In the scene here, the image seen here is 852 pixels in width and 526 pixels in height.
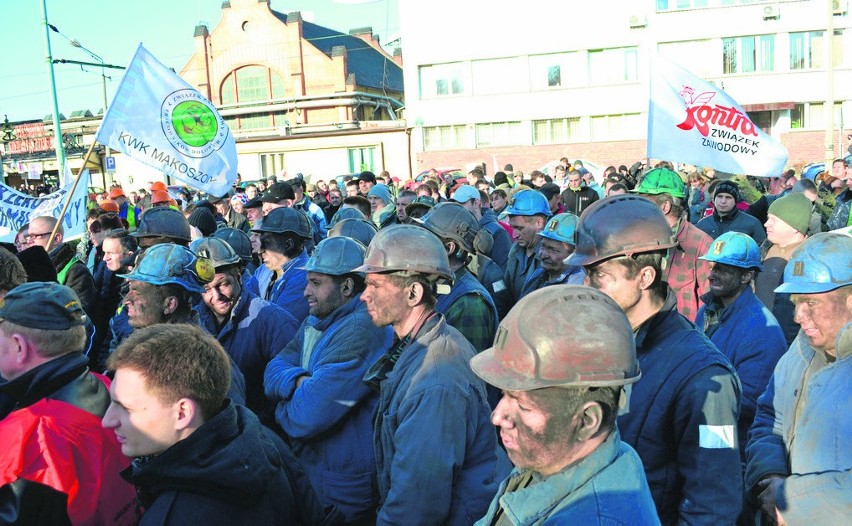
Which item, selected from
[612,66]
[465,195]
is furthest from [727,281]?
[612,66]

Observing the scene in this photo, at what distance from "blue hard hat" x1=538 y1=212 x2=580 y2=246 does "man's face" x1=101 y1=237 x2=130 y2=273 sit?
378 cm

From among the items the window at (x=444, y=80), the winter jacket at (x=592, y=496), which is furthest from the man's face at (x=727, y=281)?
the window at (x=444, y=80)

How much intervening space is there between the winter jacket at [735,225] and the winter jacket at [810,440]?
18.9 ft

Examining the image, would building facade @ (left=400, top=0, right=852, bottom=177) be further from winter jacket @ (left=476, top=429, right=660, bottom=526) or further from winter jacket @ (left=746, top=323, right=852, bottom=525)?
winter jacket @ (left=476, top=429, right=660, bottom=526)

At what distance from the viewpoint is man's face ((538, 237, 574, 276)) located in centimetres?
598

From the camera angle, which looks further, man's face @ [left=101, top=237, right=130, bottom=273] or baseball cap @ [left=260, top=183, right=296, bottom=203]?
baseball cap @ [left=260, top=183, right=296, bottom=203]

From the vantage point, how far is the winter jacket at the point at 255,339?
15.4 feet

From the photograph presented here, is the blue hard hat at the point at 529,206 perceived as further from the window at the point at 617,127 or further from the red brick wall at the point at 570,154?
the window at the point at 617,127

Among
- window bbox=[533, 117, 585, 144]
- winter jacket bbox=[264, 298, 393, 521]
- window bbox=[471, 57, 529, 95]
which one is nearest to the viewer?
winter jacket bbox=[264, 298, 393, 521]

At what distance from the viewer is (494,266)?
6.90 m

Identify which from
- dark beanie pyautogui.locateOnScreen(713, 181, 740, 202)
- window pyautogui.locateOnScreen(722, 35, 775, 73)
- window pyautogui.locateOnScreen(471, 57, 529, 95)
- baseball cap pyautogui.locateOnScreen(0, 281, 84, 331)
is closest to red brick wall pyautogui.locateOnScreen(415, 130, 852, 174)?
window pyautogui.locateOnScreen(471, 57, 529, 95)

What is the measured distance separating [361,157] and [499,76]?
9677mm

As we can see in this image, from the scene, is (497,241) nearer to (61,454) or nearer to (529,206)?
(529,206)

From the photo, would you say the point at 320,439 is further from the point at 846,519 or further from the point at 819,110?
the point at 819,110
